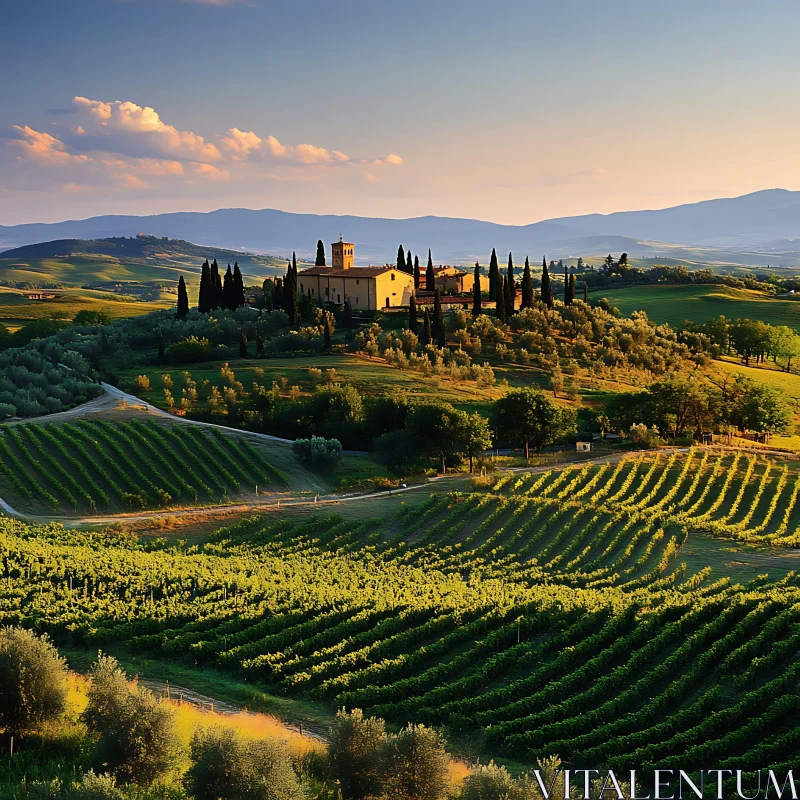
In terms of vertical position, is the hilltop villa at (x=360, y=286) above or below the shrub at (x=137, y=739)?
above

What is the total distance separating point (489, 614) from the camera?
3056cm

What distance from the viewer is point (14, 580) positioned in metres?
33.4

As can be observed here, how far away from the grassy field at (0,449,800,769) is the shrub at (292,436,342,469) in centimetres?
978

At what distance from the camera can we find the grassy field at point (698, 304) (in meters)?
127

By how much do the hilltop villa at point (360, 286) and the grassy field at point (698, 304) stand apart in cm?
4202

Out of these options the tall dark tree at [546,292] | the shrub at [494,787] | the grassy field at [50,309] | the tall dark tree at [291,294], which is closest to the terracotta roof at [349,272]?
the tall dark tree at [291,294]

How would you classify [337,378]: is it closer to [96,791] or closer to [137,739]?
[137,739]

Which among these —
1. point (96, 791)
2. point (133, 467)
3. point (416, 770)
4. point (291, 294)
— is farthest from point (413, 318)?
point (96, 791)

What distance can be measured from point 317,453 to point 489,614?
27873 mm

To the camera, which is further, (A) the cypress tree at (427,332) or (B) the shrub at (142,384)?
(A) the cypress tree at (427,332)

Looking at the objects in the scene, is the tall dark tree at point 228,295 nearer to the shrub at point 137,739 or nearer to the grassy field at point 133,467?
the grassy field at point 133,467

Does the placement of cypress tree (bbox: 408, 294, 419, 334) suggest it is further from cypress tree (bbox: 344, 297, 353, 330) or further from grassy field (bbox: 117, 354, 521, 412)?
grassy field (bbox: 117, 354, 521, 412)

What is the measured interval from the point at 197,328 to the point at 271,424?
3181cm

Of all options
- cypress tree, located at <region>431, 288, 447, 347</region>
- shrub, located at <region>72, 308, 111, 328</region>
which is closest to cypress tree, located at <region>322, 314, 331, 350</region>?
cypress tree, located at <region>431, 288, 447, 347</region>
